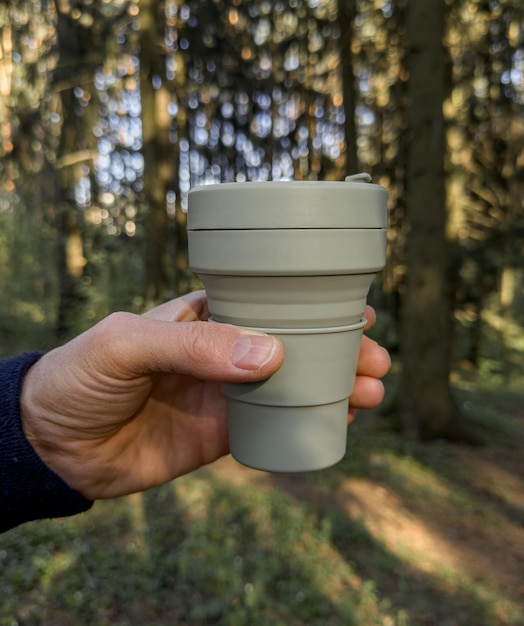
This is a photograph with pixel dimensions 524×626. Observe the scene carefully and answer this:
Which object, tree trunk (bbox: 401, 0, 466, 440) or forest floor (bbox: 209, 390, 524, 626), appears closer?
forest floor (bbox: 209, 390, 524, 626)

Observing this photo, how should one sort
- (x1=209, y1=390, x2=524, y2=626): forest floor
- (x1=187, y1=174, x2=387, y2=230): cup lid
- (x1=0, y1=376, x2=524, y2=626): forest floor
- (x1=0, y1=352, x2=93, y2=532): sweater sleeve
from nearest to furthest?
1. (x1=187, y1=174, x2=387, y2=230): cup lid
2. (x1=0, y1=352, x2=93, y2=532): sweater sleeve
3. (x1=0, y1=376, x2=524, y2=626): forest floor
4. (x1=209, y1=390, x2=524, y2=626): forest floor

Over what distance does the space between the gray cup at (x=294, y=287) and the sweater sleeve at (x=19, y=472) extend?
63 centimetres

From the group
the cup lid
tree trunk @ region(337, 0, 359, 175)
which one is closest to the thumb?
the cup lid

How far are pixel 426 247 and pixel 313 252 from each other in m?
5.32

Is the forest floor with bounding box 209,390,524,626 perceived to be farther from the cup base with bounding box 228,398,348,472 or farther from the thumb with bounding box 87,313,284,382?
the thumb with bounding box 87,313,284,382

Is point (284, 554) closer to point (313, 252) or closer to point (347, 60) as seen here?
point (313, 252)

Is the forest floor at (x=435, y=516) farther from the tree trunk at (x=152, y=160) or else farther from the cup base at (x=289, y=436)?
the tree trunk at (x=152, y=160)

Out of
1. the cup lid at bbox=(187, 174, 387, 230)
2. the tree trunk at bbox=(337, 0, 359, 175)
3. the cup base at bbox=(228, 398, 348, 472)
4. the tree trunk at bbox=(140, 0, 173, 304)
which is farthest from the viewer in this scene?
the tree trunk at bbox=(140, 0, 173, 304)

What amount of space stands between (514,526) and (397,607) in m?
1.92

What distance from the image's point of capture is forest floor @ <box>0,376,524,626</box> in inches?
138

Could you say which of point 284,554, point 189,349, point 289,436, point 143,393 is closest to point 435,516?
point 284,554

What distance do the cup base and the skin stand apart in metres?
0.15

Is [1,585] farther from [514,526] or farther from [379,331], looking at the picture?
[379,331]

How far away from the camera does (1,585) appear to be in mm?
3613
